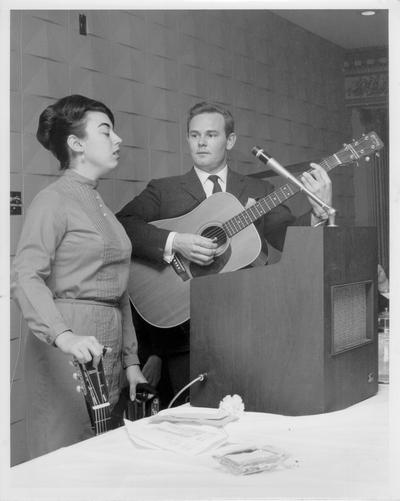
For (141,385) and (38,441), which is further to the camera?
(141,385)

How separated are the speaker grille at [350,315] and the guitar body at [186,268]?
0.94 feet

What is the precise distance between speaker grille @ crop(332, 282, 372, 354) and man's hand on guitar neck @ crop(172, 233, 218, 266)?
1.23 ft

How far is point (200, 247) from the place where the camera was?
6.75 ft

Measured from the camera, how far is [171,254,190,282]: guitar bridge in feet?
6.82

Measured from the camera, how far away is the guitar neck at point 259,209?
2.04 m

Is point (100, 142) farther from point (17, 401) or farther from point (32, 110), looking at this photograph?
point (17, 401)

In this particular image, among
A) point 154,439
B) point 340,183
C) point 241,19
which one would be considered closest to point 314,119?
point 340,183

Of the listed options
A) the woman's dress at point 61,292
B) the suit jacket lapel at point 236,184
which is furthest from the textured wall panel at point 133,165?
the suit jacket lapel at point 236,184

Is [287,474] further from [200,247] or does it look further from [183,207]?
[183,207]

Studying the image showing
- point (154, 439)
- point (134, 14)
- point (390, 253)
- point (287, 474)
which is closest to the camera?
point (287, 474)

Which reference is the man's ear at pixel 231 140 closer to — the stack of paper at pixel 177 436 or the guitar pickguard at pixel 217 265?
the guitar pickguard at pixel 217 265

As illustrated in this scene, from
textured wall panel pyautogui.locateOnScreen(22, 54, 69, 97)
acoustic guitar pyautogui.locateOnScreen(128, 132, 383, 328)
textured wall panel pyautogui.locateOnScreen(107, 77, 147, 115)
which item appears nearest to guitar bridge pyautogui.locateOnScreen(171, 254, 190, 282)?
acoustic guitar pyautogui.locateOnScreen(128, 132, 383, 328)

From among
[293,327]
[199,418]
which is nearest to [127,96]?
[293,327]

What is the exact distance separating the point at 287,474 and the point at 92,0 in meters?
1.22
